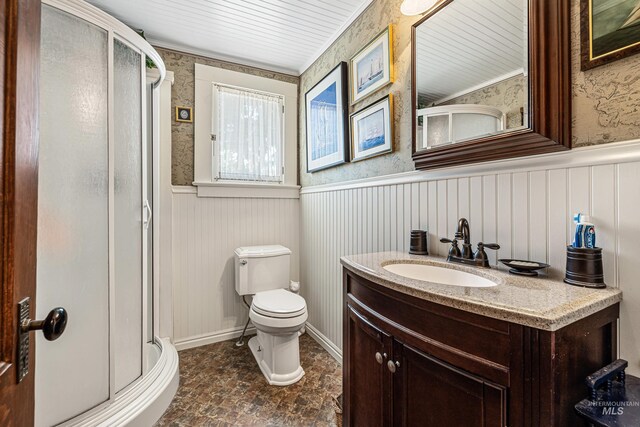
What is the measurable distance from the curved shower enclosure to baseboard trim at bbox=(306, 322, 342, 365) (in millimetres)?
1102

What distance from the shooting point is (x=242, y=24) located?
202cm

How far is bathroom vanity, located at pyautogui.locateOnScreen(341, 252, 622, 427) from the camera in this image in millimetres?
597

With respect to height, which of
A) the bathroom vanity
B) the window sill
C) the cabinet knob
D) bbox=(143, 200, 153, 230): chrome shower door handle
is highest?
the window sill

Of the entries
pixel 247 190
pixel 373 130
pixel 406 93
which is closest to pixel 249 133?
pixel 247 190

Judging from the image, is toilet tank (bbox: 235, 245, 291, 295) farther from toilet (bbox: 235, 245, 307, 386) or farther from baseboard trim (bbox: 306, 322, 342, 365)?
baseboard trim (bbox: 306, 322, 342, 365)

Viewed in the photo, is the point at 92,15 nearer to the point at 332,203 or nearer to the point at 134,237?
the point at 134,237

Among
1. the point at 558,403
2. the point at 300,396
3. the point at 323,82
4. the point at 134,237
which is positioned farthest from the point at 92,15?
the point at 300,396

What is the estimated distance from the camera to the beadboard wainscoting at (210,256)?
231 centimetres

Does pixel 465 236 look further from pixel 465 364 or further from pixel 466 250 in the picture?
pixel 465 364

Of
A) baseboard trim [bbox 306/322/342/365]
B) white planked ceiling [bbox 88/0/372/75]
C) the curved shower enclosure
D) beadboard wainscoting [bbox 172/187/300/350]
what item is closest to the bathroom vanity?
baseboard trim [bbox 306/322/342/365]

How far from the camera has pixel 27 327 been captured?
0.54 meters

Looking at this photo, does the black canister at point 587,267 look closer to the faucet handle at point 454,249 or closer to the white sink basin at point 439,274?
the white sink basin at point 439,274

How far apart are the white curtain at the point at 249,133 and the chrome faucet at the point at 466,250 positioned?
180 centimetres

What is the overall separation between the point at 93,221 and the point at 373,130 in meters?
1.55
